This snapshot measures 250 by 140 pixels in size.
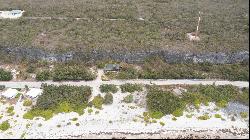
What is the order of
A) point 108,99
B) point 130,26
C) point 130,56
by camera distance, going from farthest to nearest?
point 130,26, point 130,56, point 108,99

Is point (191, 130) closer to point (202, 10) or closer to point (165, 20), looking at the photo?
point (165, 20)

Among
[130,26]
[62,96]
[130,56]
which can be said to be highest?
[130,26]

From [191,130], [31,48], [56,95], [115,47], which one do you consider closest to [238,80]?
[191,130]

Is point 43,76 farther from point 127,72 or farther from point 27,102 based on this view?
point 127,72

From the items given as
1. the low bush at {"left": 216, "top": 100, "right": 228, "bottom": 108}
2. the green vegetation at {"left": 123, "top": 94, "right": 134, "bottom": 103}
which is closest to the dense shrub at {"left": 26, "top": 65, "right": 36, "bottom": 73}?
the green vegetation at {"left": 123, "top": 94, "right": 134, "bottom": 103}

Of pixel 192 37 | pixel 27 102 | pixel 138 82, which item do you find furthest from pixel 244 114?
pixel 27 102

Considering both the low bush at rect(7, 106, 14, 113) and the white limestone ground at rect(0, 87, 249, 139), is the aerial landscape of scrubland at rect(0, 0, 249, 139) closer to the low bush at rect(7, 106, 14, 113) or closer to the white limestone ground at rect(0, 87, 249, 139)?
the white limestone ground at rect(0, 87, 249, 139)
